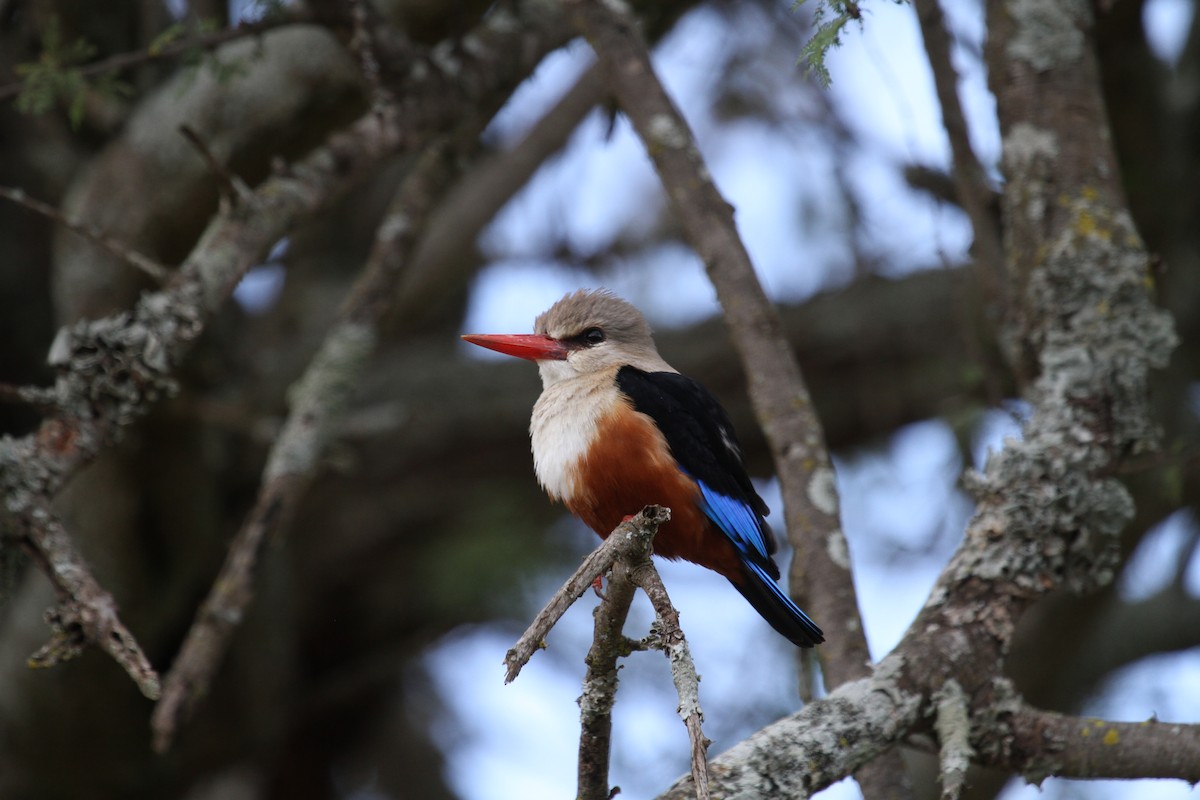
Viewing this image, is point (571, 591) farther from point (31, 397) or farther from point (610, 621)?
point (31, 397)

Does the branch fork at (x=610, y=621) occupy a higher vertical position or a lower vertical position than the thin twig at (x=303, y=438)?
lower

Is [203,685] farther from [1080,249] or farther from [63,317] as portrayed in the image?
[1080,249]

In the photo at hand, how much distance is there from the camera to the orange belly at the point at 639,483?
2676 mm

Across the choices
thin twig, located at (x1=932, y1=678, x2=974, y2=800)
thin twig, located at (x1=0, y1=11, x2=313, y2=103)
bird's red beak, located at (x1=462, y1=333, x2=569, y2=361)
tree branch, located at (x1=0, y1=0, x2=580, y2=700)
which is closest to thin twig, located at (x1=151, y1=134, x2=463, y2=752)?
tree branch, located at (x1=0, y1=0, x2=580, y2=700)

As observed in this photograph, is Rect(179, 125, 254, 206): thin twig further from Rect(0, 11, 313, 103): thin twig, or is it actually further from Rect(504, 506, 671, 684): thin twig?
Rect(504, 506, 671, 684): thin twig

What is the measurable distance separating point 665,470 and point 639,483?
0.21 feet

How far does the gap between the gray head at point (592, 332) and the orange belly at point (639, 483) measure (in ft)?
1.50

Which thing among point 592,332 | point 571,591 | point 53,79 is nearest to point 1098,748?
point 571,591

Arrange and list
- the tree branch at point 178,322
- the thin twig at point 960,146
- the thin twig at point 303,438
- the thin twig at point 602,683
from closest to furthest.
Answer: the thin twig at point 602,683, the tree branch at point 178,322, the thin twig at point 303,438, the thin twig at point 960,146

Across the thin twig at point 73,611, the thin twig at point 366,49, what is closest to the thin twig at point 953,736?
the thin twig at point 73,611

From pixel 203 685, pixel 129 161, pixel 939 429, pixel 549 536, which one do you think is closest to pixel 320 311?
pixel 549 536

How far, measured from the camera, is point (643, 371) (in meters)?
2.95

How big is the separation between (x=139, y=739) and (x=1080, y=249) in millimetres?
3429

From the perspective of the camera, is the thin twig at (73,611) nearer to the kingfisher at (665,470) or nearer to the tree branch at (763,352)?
the kingfisher at (665,470)
